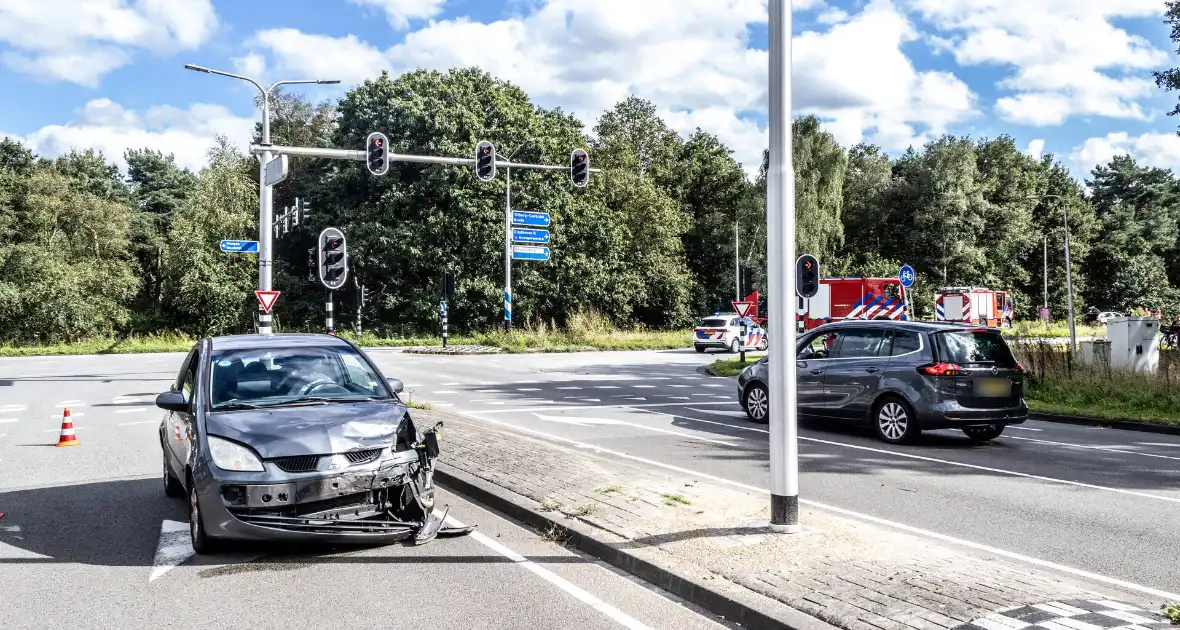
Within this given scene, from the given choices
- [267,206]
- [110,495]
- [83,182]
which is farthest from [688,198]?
[110,495]

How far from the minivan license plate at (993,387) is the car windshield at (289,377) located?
771cm

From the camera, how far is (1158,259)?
72938 millimetres

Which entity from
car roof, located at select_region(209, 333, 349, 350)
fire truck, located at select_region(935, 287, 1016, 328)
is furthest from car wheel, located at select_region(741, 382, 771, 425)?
fire truck, located at select_region(935, 287, 1016, 328)

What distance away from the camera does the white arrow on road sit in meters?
5.91

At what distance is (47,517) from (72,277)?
47108 mm

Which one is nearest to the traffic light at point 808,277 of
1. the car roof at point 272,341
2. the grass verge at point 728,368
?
the grass verge at point 728,368

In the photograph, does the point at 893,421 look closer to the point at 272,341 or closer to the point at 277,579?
the point at 272,341

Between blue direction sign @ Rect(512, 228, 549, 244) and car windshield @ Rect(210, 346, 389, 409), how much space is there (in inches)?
1062

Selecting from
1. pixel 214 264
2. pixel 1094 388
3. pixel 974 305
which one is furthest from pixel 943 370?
pixel 214 264

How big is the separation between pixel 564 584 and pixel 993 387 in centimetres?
805

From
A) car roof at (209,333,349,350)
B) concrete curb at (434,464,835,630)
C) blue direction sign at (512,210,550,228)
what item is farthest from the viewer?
blue direction sign at (512,210,550,228)

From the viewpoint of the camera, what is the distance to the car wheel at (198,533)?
610cm

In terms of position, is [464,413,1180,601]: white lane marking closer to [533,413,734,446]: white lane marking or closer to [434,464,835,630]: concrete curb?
[533,413,734,446]: white lane marking

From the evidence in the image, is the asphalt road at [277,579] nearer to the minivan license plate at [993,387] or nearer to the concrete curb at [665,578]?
the concrete curb at [665,578]
